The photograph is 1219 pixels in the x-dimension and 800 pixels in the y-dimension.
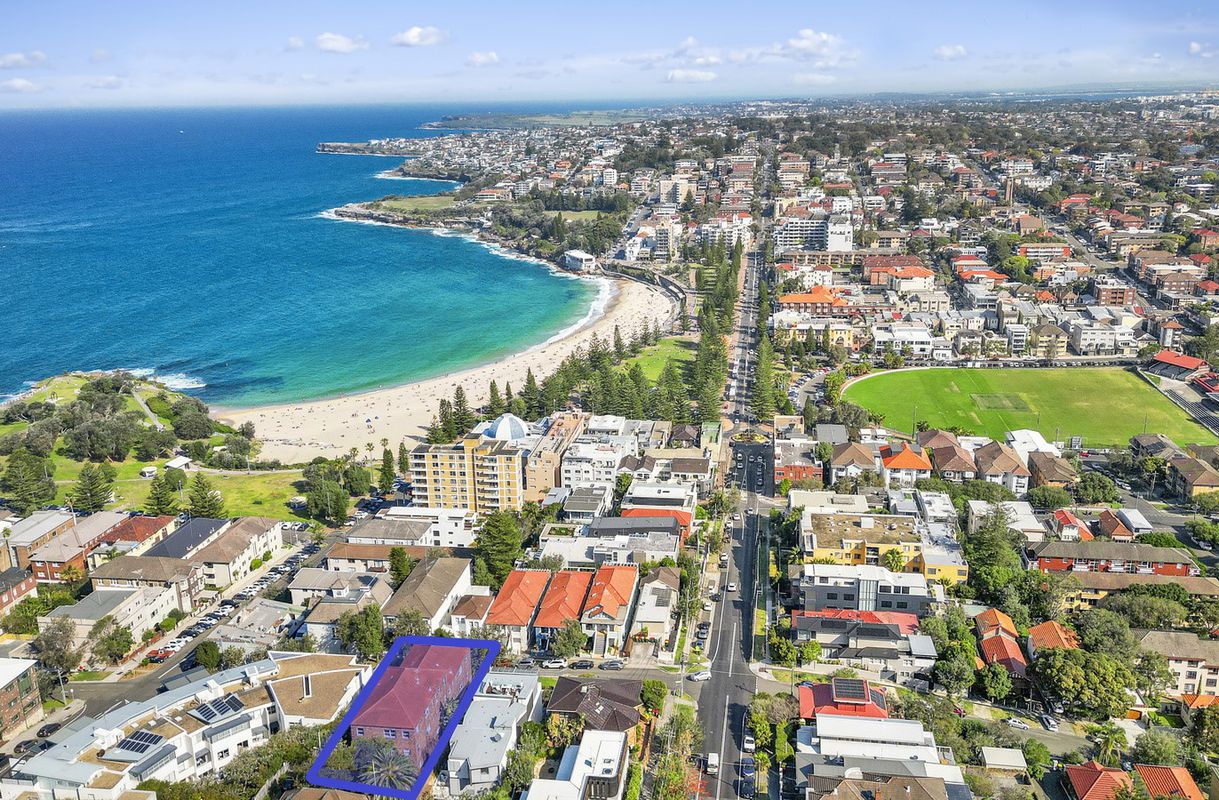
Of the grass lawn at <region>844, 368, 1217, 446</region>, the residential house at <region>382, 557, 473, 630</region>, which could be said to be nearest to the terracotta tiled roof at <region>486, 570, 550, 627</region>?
the residential house at <region>382, 557, 473, 630</region>

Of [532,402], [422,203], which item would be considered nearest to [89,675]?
[532,402]

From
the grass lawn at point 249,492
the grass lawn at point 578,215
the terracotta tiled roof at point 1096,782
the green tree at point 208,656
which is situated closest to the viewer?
the terracotta tiled roof at point 1096,782

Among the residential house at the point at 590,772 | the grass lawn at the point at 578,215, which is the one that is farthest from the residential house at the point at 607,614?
the grass lawn at the point at 578,215

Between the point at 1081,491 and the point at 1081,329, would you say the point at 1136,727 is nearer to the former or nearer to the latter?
the point at 1081,491

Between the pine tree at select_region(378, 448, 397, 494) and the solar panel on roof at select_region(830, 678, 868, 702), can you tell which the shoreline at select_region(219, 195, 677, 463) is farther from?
the solar panel on roof at select_region(830, 678, 868, 702)

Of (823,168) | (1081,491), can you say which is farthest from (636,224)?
(1081,491)

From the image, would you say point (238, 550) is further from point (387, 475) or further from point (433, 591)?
point (433, 591)

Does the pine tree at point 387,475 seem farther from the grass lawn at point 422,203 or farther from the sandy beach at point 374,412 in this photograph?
the grass lawn at point 422,203
